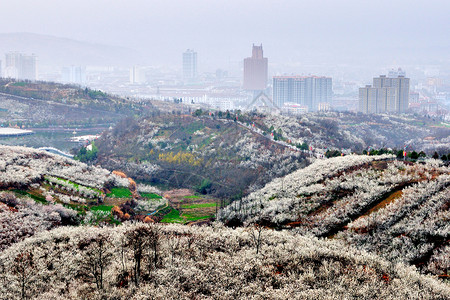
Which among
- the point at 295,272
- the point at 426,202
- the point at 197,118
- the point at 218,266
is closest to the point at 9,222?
the point at 218,266

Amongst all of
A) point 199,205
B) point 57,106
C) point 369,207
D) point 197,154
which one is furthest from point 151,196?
point 57,106

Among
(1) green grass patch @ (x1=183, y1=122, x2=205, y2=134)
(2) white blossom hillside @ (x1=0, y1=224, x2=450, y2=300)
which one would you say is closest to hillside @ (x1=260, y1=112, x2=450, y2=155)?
(1) green grass patch @ (x1=183, y1=122, x2=205, y2=134)

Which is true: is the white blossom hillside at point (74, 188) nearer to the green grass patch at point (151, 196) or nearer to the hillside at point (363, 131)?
the green grass patch at point (151, 196)

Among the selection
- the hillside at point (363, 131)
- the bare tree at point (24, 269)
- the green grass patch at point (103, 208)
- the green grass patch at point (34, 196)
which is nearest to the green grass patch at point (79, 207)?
the green grass patch at point (103, 208)

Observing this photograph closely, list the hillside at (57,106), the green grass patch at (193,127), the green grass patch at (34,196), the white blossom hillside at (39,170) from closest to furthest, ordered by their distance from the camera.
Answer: the green grass patch at (34,196) < the white blossom hillside at (39,170) < the green grass patch at (193,127) < the hillside at (57,106)

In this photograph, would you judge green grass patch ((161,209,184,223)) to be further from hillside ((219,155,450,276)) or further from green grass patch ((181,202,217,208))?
hillside ((219,155,450,276))

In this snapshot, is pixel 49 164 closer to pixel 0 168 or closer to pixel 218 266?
pixel 0 168

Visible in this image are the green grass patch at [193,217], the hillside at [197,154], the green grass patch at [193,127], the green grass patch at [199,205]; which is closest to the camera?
the green grass patch at [193,217]
